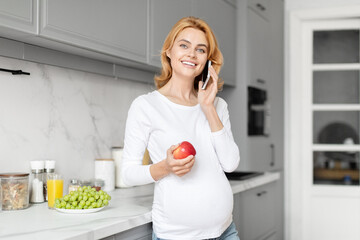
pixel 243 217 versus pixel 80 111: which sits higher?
pixel 80 111

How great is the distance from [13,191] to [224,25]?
2059 mm

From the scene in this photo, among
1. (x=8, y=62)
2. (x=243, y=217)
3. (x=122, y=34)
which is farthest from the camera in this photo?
(x=243, y=217)

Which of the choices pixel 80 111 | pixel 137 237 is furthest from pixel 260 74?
pixel 137 237

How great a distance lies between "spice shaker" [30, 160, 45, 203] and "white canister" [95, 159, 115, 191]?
0.44 meters

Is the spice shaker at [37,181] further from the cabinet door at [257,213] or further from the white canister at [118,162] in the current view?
the cabinet door at [257,213]

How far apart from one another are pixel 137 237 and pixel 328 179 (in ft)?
9.77

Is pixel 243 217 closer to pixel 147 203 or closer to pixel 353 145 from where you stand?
pixel 147 203

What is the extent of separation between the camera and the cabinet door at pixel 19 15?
1.61 meters

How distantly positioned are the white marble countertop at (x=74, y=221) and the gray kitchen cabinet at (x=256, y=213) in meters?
0.84

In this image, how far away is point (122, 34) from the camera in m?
2.27

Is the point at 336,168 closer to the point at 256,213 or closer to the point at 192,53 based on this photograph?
the point at 256,213

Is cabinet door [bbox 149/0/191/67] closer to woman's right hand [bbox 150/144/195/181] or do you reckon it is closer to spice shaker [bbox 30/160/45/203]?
spice shaker [bbox 30/160/45/203]

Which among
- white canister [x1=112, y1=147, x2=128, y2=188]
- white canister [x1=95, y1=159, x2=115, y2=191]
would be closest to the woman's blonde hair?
white canister [x1=95, y1=159, x2=115, y2=191]

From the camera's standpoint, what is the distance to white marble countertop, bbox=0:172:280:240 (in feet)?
4.78
